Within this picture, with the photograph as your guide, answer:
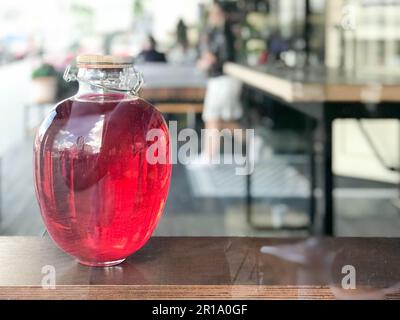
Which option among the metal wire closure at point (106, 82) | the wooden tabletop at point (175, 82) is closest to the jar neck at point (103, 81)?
the metal wire closure at point (106, 82)

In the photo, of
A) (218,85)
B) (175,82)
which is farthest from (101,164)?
(218,85)

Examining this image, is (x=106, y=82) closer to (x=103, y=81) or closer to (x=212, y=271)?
(x=103, y=81)

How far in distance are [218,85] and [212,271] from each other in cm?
278

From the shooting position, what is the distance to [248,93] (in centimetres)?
324

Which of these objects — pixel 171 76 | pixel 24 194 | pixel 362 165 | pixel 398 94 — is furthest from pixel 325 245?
pixel 362 165

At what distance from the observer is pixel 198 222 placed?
2.61 meters

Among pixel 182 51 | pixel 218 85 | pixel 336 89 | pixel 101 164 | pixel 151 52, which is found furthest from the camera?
pixel 182 51

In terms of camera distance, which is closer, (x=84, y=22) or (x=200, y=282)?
(x=200, y=282)

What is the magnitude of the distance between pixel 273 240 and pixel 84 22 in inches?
89.2

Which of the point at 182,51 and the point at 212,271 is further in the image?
the point at 182,51

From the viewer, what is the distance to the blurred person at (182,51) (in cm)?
352

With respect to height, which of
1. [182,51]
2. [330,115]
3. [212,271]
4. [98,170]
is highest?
[98,170]

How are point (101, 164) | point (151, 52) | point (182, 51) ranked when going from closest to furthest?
point (101, 164) → point (151, 52) → point (182, 51)
